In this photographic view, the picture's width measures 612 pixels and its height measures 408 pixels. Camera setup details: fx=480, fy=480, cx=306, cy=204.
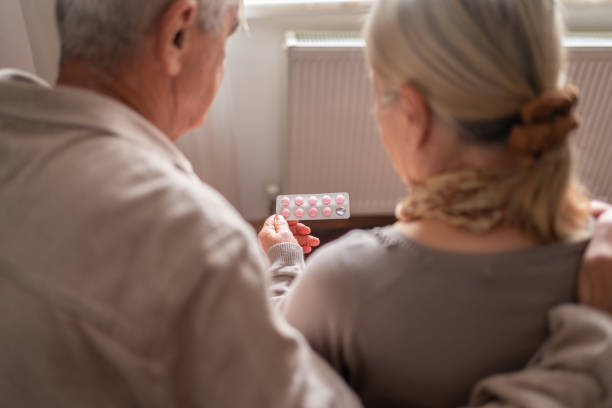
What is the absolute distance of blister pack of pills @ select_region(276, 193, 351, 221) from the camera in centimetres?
124

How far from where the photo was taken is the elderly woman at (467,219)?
0.59 meters

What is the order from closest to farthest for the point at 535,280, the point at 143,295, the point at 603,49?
the point at 143,295
the point at 535,280
the point at 603,49

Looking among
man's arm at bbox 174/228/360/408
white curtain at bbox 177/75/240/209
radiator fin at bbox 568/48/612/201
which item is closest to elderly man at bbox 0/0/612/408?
man's arm at bbox 174/228/360/408

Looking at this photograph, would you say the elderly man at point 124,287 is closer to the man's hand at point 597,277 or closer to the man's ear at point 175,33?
the man's hand at point 597,277

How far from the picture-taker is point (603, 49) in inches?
65.8

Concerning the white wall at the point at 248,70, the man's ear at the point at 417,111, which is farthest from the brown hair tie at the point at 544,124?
the white wall at the point at 248,70

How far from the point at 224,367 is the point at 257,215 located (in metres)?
1.74

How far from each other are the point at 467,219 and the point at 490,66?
19 centimetres

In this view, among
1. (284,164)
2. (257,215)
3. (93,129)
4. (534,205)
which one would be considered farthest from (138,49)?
(257,215)

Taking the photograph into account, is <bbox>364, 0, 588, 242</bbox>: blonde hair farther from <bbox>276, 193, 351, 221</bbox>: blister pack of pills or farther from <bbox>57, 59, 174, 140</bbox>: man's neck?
<bbox>276, 193, 351, 221</bbox>: blister pack of pills

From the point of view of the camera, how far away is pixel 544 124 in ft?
1.93

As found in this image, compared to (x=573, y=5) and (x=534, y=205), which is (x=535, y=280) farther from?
(x=573, y=5)

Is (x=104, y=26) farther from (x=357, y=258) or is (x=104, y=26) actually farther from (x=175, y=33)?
(x=357, y=258)

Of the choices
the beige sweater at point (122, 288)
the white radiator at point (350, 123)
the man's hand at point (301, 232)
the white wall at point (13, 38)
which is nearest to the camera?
the beige sweater at point (122, 288)
